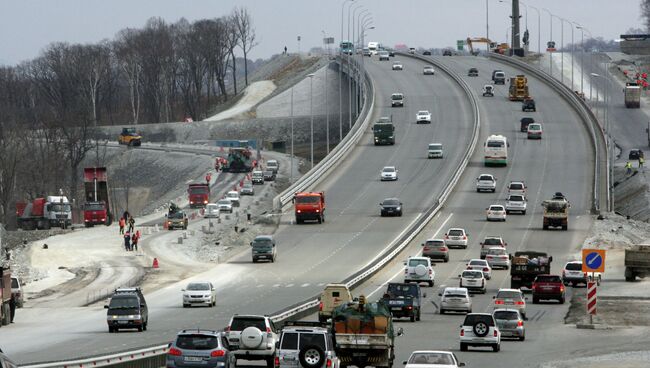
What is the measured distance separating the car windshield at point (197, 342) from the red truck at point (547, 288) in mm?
29708

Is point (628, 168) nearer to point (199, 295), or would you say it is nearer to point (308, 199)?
point (308, 199)

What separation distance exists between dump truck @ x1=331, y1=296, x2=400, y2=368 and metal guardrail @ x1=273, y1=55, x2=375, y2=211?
65.2 metres

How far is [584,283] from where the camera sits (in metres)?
71.6

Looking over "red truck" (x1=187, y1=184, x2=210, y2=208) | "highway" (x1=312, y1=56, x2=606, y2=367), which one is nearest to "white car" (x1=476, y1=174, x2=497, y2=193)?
"highway" (x1=312, y1=56, x2=606, y2=367)

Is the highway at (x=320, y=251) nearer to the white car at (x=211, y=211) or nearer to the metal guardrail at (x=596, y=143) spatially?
the white car at (x=211, y=211)

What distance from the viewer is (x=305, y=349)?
3512cm

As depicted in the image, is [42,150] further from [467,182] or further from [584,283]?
[584,283]

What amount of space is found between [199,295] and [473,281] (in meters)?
12.2

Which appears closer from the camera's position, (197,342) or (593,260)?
(197,342)

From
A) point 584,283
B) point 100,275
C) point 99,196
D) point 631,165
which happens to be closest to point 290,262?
point 100,275

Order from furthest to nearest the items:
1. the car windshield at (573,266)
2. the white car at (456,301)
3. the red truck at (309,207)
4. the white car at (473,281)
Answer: the red truck at (309,207)
the car windshield at (573,266)
the white car at (473,281)
the white car at (456,301)

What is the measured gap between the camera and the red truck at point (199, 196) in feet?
418

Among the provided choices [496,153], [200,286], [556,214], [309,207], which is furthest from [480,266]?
[496,153]

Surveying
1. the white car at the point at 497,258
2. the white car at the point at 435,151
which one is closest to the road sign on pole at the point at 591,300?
the white car at the point at 497,258
